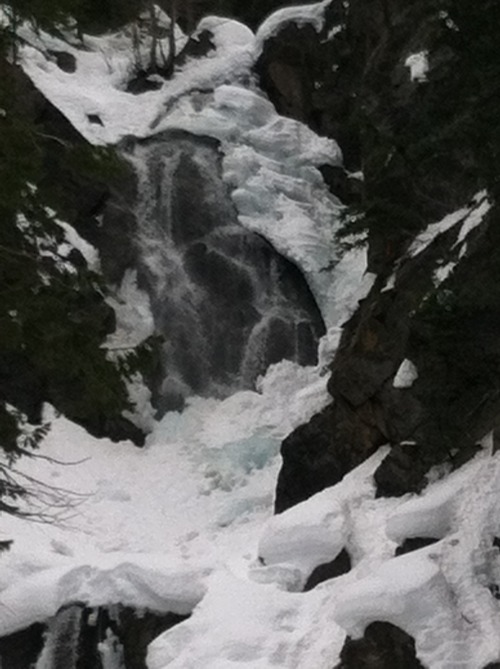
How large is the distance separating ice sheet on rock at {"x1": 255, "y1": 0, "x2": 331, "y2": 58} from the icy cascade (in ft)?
14.6

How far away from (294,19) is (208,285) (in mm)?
8026

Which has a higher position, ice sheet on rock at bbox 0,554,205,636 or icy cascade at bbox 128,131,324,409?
icy cascade at bbox 128,131,324,409

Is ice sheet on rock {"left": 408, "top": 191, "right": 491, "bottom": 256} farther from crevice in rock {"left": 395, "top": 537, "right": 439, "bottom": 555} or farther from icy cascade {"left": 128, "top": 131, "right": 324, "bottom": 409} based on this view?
icy cascade {"left": 128, "top": 131, "right": 324, "bottom": 409}

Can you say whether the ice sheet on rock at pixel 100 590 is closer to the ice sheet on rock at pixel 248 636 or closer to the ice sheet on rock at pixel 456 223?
the ice sheet on rock at pixel 248 636

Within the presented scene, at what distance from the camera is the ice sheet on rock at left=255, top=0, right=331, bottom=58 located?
77.1ft

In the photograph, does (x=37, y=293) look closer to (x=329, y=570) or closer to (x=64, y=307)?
(x=64, y=307)

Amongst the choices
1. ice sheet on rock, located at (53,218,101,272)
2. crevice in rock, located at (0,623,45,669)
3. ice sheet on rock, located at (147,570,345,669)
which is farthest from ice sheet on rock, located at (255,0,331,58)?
crevice in rock, located at (0,623,45,669)

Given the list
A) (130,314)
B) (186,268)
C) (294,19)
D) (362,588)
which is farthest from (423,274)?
(294,19)

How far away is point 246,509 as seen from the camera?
1515cm

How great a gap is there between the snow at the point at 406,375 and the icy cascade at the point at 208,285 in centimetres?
636

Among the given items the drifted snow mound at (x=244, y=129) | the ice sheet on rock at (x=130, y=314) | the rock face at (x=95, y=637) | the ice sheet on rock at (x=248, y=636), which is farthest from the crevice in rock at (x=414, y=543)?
the ice sheet on rock at (x=130, y=314)

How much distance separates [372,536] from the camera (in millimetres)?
11047

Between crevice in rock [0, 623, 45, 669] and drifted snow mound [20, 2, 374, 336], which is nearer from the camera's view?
crevice in rock [0, 623, 45, 669]

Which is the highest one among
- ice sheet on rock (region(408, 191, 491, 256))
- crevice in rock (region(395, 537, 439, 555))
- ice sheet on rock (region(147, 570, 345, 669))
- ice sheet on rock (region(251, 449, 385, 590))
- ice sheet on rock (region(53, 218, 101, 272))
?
ice sheet on rock (region(53, 218, 101, 272))
